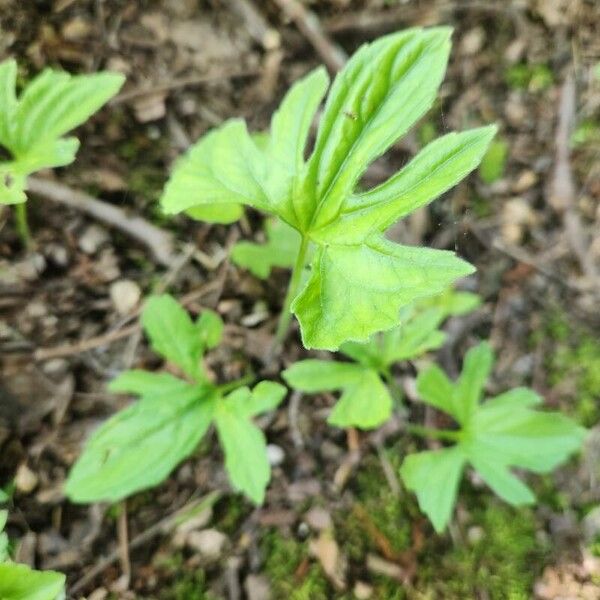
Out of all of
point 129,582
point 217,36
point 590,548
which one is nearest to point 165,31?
point 217,36

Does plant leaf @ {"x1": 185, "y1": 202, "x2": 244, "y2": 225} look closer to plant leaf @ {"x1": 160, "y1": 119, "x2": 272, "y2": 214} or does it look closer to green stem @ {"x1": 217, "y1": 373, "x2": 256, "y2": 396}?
plant leaf @ {"x1": 160, "y1": 119, "x2": 272, "y2": 214}

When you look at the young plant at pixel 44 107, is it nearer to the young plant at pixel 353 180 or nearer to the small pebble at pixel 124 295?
the young plant at pixel 353 180

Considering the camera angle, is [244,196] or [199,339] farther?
[199,339]

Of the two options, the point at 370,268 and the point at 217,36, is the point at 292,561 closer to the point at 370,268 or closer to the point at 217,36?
the point at 370,268

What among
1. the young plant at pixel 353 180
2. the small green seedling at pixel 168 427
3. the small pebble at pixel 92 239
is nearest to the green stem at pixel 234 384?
the small green seedling at pixel 168 427

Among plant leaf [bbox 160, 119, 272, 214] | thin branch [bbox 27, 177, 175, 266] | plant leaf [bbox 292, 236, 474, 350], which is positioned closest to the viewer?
plant leaf [bbox 292, 236, 474, 350]

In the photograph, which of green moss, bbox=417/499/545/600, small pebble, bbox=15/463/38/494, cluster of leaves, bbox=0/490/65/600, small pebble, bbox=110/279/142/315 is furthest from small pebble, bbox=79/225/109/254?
green moss, bbox=417/499/545/600

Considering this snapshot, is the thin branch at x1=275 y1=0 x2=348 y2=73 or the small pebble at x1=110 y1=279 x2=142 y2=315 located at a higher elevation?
the thin branch at x1=275 y1=0 x2=348 y2=73
